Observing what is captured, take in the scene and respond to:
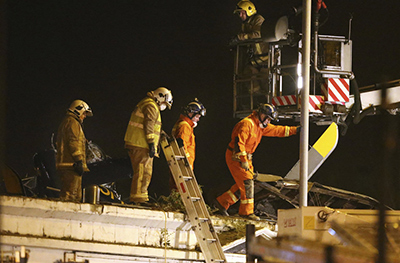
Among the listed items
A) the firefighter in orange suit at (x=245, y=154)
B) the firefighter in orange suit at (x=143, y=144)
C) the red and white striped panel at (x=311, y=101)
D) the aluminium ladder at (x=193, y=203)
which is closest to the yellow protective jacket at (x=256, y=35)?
the red and white striped panel at (x=311, y=101)

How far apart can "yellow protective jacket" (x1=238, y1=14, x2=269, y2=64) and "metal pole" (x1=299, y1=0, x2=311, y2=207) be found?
→ 5.16 ft

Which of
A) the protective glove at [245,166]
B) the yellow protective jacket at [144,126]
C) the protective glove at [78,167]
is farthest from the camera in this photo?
the protective glove at [245,166]

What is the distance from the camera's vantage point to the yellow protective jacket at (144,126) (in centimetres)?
983

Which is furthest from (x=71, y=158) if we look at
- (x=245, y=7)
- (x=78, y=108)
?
(x=245, y=7)

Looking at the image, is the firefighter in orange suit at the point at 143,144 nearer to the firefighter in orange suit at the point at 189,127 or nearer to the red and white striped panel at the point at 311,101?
the firefighter in orange suit at the point at 189,127

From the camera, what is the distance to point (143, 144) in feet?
32.2

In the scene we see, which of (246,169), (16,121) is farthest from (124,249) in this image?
(16,121)

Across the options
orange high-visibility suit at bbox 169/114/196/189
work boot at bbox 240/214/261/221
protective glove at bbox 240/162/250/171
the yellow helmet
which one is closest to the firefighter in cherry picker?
the yellow helmet

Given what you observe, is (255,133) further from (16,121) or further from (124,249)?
(16,121)

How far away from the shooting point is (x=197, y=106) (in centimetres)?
1140

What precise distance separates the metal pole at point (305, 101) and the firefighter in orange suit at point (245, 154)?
0.76 meters

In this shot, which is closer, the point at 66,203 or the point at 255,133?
the point at 66,203

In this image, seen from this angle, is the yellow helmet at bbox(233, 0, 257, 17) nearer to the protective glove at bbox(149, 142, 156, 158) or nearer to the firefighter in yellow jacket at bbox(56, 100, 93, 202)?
the protective glove at bbox(149, 142, 156, 158)

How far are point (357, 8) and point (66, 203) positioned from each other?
13075mm
